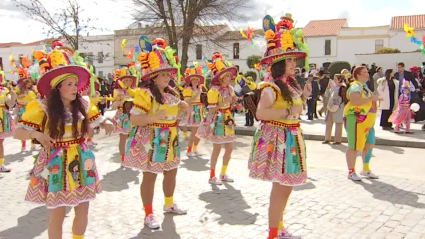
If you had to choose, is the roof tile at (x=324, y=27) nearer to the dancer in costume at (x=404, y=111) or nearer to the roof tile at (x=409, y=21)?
the roof tile at (x=409, y=21)

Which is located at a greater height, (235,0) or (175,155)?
(235,0)

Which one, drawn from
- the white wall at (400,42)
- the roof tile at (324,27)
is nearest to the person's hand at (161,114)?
the white wall at (400,42)

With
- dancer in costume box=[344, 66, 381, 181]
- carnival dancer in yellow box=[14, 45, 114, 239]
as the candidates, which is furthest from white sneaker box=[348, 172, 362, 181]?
carnival dancer in yellow box=[14, 45, 114, 239]

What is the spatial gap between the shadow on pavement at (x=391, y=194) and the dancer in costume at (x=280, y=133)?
2.51 m

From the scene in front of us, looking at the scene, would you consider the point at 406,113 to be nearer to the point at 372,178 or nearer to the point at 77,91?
the point at 372,178

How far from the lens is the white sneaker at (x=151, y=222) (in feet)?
15.5

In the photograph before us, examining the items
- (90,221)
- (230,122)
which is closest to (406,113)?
(230,122)

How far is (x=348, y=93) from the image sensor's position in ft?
22.0

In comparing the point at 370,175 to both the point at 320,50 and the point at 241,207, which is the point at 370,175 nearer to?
the point at 241,207

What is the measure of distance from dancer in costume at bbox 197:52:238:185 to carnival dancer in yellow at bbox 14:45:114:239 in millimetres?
3334

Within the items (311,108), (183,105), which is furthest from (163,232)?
(311,108)

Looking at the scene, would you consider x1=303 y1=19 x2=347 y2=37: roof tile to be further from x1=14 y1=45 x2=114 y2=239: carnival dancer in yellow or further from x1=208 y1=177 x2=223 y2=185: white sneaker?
x1=14 y1=45 x2=114 y2=239: carnival dancer in yellow

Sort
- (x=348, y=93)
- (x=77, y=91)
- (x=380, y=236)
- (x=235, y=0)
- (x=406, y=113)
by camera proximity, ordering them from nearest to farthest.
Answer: (x=77, y=91) → (x=380, y=236) → (x=348, y=93) → (x=406, y=113) → (x=235, y=0)

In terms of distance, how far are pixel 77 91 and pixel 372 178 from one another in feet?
17.8
